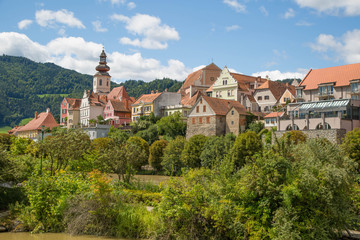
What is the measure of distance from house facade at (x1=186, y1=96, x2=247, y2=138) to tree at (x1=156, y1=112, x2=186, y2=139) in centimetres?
281

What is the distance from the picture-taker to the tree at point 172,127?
6578 centimetres

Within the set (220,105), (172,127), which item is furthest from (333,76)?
(172,127)

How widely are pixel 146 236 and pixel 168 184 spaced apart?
10.2ft

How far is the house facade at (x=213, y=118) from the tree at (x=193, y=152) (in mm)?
7897

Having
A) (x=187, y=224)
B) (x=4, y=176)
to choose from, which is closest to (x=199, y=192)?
(x=187, y=224)

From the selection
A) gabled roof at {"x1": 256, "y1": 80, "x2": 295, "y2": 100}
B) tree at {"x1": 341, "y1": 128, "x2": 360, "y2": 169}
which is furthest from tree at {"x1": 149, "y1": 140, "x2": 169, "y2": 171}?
tree at {"x1": 341, "y1": 128, "x2": 360, "y2": 169}

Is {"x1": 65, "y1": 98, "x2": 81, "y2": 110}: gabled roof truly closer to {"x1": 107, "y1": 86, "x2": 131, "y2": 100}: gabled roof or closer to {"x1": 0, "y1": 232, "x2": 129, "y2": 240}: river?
{"x1": 107, "y1": 86, "x2": 131, "y2": 100}: gabled roof

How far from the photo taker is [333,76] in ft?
184

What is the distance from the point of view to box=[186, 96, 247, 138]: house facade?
2295 inches

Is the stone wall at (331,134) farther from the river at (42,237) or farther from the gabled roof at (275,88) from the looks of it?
the river at (42,237)

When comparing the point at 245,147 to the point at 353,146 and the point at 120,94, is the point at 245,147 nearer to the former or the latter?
the point at 353,146

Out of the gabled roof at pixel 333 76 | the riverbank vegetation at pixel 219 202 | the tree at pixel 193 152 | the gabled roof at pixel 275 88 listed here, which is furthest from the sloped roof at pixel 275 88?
the riverbank vegetation at pixel 219 202

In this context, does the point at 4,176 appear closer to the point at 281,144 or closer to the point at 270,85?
the point at 281,144

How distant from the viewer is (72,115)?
95500 mm
